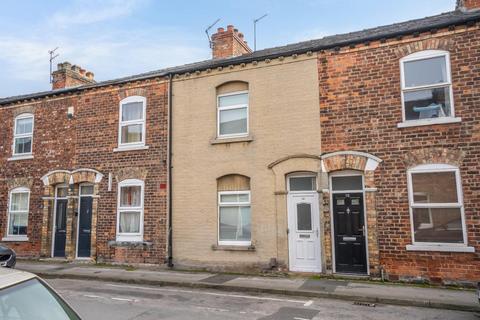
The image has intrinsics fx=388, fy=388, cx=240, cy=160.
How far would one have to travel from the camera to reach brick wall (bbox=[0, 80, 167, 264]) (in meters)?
13.4

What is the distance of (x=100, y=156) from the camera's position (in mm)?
14578

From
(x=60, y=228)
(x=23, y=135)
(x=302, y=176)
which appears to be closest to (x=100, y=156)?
(x=60, y=228)

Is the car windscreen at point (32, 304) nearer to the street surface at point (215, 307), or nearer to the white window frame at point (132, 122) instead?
the street surface at point (215, 307)

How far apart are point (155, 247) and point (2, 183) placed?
804cm

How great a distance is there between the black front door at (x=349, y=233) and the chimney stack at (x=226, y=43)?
724 centimetres

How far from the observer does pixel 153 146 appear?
1377 centimetres

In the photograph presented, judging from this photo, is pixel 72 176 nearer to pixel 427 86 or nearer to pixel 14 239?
pixel 14 239

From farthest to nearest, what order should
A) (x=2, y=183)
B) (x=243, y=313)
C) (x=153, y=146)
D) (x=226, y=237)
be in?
(x=2, y=183) < (x=153, y=146) < (x=226, y=237) < (x=243, y=313)

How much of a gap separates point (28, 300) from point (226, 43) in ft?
44.1

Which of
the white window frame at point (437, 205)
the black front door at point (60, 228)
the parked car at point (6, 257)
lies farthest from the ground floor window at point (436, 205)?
the black front door at point (60, 228)

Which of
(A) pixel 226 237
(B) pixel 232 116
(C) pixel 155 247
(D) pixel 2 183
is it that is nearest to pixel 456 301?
(A) pixel 226 237

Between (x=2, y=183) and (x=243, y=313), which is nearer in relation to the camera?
(x=243, y=313)

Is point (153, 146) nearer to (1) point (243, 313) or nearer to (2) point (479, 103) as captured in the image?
(1) point (243, 313)

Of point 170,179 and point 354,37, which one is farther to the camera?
point 170,179
